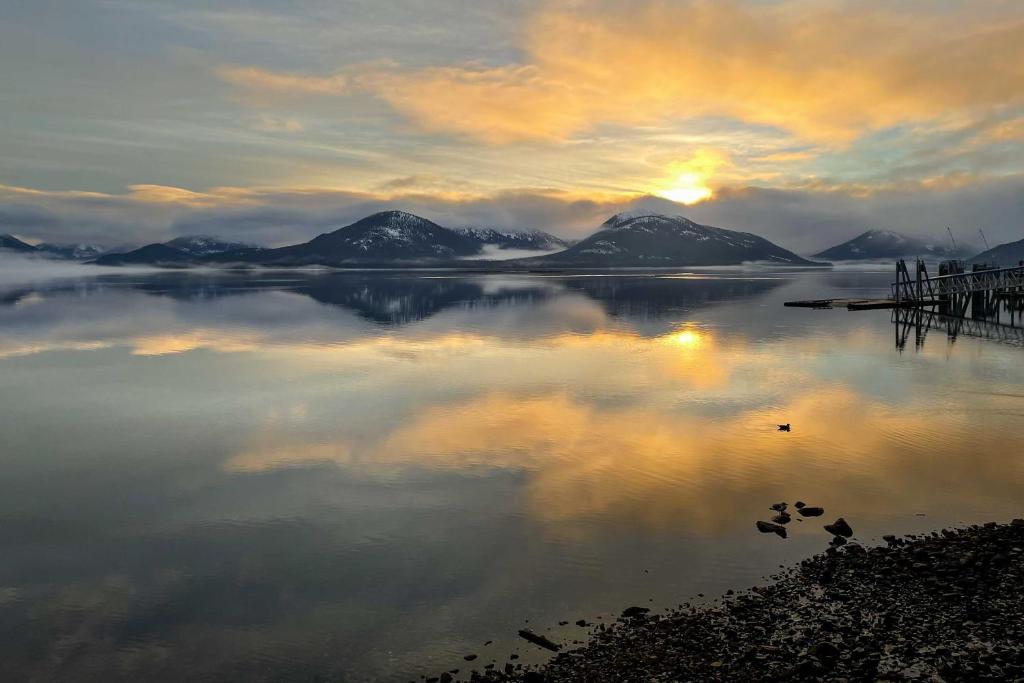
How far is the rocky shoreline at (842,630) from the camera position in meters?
11.8

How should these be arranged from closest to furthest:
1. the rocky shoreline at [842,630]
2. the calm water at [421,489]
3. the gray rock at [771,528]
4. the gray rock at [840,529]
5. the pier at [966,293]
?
the rocky shoreline at [842,630], the calm water at [421,489], the gray rock at [840,529], the gray rock at [771,528], the pier at [966,293]

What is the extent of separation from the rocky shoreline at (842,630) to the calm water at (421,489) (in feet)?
2.91

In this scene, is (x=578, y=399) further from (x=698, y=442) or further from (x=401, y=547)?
(x=401, y=547)

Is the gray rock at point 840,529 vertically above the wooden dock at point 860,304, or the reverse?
the wooden dock at point 860,304

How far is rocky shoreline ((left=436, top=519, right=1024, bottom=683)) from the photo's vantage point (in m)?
11.8

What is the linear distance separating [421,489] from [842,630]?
39.6 feet

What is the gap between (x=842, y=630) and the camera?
13047 millimetres

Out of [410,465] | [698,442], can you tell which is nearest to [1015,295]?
[698,442]

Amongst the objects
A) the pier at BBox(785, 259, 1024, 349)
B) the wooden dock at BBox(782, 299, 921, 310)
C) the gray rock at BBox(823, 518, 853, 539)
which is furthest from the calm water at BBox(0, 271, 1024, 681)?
the wooden dock at BBox(782, 299, 921, 310)

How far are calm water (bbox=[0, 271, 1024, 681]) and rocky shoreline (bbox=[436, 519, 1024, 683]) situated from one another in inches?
34.9

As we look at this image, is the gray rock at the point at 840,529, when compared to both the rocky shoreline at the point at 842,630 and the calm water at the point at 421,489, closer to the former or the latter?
the calm water at the point at 421,489

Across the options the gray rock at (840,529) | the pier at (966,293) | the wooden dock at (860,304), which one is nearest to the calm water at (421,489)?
the gray rock at (840,529)

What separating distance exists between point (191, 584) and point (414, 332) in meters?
51.6

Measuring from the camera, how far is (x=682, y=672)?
38.4 ft
